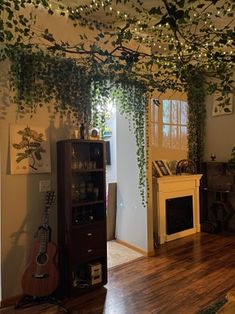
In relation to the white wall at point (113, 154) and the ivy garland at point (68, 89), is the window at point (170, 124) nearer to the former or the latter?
the white wall at point (113, 154)

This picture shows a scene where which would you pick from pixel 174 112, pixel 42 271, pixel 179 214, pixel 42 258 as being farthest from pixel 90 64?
pixel 179 214

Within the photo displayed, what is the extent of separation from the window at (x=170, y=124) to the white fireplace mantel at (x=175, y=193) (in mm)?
661

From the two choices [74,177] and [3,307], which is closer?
[3,307]

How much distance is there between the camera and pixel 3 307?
8.76ft

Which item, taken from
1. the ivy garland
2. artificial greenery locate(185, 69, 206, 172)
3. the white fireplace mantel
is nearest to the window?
artificial greenery locate(185, 69, 206, 172)

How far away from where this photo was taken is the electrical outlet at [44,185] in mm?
2961

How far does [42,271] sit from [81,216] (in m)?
0.65

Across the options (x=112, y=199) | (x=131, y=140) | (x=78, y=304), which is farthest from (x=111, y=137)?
(x=78, y=304)

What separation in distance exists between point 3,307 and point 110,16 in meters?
3.18

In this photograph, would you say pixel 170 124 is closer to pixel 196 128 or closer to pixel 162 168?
pixel 196 128

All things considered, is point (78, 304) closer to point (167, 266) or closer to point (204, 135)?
point (167, 266)

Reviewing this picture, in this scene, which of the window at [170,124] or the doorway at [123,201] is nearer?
the doorway at [123,201]

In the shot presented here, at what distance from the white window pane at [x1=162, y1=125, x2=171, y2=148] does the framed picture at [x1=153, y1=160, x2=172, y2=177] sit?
1.29ft

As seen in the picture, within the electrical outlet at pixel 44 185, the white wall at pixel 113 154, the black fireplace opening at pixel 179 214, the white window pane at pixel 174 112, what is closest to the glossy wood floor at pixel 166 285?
the black fireplace opening at pixel 179 214
